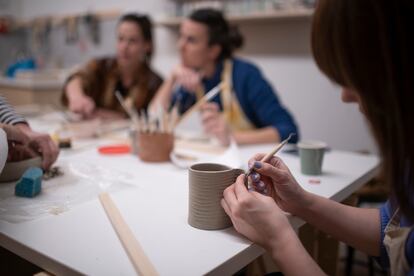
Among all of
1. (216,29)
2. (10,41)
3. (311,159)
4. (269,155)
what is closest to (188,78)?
(216,29)

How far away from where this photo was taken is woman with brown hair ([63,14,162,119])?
211 cm

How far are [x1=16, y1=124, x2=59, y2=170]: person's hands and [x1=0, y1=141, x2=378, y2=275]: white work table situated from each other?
23 cm

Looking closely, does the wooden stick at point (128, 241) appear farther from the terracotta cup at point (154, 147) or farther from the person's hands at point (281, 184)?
the terracotta cup at point (154, 147)

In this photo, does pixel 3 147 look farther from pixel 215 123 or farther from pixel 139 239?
pixel 215 123

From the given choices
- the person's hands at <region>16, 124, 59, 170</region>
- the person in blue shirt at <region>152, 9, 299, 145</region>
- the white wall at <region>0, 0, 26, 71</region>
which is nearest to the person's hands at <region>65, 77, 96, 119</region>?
the person in blue shirt at <region>152, 9, 299, 145</region>

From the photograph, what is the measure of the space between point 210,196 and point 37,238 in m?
0.31

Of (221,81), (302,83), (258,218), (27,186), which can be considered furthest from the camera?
(302,83)

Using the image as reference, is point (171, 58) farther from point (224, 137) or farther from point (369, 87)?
point (369, 87)

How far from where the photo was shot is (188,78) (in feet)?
6.08

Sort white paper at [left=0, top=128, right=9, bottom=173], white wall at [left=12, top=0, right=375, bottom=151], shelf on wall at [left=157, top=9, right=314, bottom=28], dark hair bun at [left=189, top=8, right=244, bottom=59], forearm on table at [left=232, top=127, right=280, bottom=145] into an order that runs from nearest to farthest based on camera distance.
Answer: white paper at [left=0, top=128, right=9, bottom=173] → forearm on table at [left=232, top=127, right=280, bottom=145] → dark hair bun at [left=189, top=8, right=244, bottom=59] → shelf on wall at [left=157, top=9, right=314, bottom=28] → white wall at [left=12, top=0, right=375, bottom=151]

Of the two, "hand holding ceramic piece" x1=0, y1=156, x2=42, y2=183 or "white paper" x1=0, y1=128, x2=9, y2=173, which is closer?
"white paper" x1=0, y1=128, x2=9, y2=173

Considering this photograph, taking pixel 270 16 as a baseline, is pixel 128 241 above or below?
below

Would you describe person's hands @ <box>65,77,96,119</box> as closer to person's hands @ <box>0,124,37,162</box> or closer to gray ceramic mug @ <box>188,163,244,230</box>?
person's hands @ <box>0,124,37,162</box>

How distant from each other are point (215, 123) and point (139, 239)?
75cm
